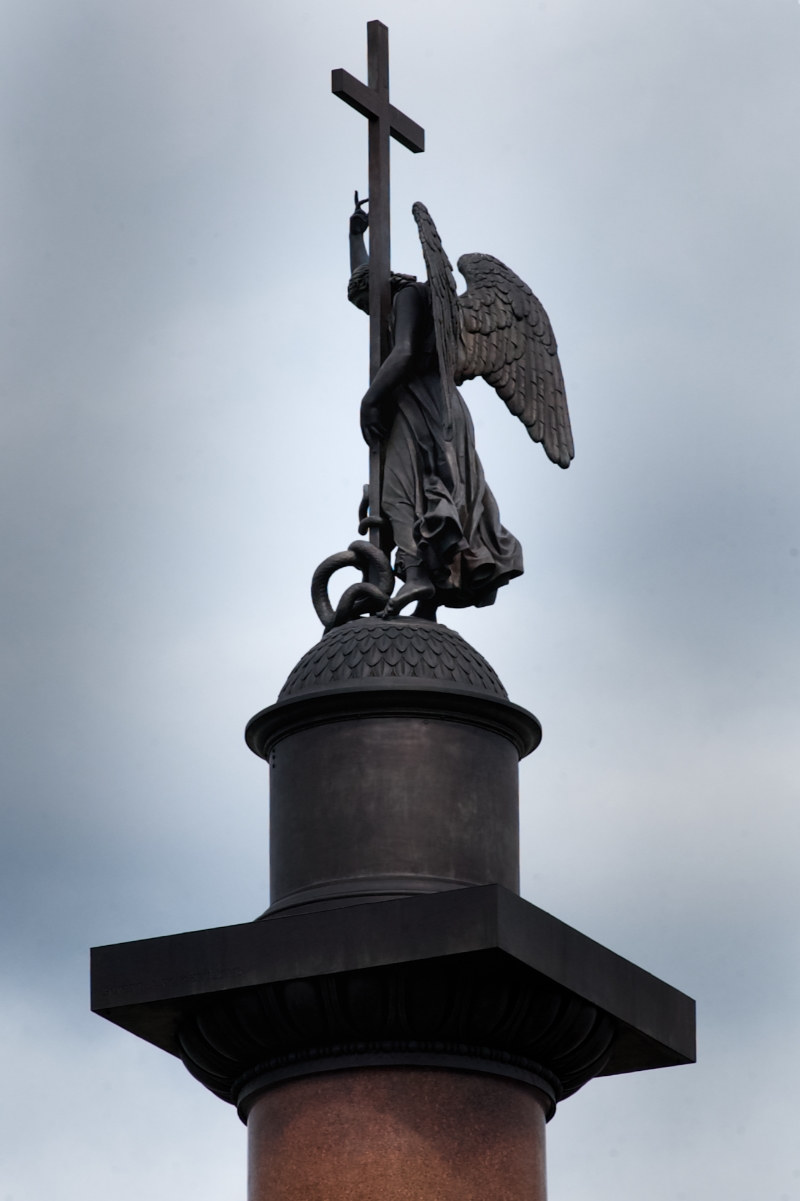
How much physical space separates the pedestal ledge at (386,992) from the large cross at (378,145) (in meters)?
3.39

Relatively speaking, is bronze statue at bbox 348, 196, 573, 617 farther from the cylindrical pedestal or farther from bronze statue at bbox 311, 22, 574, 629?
the cylindrical pedestal

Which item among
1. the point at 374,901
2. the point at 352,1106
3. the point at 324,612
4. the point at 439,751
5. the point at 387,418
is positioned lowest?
the point at 352,1106

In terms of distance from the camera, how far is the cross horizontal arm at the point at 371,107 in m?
15.6

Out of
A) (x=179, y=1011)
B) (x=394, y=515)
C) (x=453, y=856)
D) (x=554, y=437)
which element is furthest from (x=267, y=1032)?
(x=554, y=437)

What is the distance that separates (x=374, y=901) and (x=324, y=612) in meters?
2.34

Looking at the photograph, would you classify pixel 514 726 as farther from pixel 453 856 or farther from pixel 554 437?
pixel 554 437

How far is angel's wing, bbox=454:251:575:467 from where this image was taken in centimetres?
1531

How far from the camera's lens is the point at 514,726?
13391 millimetres

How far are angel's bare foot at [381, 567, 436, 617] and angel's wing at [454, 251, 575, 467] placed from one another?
165 centimetres

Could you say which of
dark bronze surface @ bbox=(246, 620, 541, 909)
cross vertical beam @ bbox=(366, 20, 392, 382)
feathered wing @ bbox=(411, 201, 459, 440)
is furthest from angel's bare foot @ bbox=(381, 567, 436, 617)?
cross vertical beam @ bbox=(366, 20, 392, 382)

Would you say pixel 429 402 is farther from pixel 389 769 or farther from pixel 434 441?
pixel 389 769

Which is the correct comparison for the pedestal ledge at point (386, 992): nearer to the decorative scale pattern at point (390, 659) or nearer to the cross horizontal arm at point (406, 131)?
the decorative scale pattern at point (390, 659)

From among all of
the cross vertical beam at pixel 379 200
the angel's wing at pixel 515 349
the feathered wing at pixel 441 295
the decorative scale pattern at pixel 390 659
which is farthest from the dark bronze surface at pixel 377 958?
the angel's wing at pixel 515 349

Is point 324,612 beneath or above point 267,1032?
above
